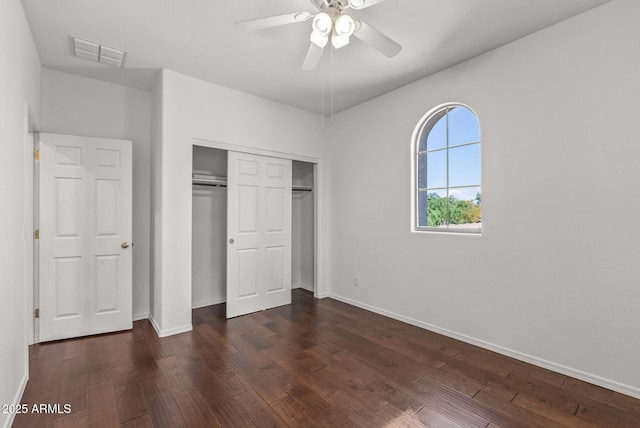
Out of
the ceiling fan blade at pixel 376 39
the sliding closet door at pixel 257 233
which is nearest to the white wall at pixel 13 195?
the sliding closet door at pixel 257 233

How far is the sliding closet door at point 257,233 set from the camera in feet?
12.6

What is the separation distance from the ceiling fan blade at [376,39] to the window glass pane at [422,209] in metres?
1.79

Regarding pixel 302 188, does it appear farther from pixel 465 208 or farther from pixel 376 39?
pixel 376 39

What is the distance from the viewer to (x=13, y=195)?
198 centimetres

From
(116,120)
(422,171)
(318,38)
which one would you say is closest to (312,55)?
(318,38)

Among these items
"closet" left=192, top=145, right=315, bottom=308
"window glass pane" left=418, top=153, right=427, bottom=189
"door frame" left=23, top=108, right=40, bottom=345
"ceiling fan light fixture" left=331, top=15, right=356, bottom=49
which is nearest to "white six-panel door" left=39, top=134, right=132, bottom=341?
"door frame" left=23, top=108, right=40, bottom=345

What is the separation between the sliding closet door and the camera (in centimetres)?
383

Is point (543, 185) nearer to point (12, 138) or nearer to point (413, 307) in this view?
point (413, 307)

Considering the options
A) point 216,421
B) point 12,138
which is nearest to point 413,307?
point 216,421

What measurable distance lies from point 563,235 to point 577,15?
170 cm

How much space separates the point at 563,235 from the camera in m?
2.44

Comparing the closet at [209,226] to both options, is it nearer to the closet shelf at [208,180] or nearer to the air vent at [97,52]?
the closet shelf at [208,180]

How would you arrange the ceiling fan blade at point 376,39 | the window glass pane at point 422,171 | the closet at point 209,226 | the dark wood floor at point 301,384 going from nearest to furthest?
the dark wood floor at point 301,384, the ceiling fan blade at point 376,39, the window glass pane at point 422,171, the closet at point 209,226

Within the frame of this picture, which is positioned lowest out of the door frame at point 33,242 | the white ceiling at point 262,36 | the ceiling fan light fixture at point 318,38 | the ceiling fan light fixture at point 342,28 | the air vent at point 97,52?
the door frame at point 33,242
